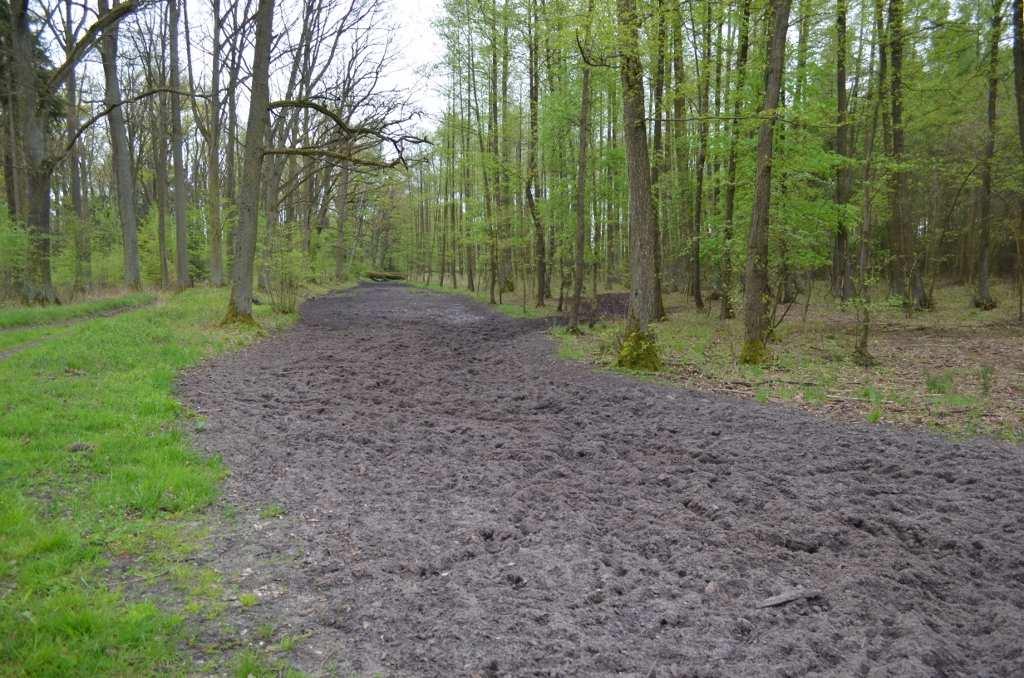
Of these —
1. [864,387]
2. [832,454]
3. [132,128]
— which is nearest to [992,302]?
[864,387]

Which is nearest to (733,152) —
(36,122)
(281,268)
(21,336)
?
(281,268)

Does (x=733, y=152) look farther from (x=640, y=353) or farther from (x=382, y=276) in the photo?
(x=382, y=276)

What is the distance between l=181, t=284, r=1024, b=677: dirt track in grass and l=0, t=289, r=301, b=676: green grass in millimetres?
422

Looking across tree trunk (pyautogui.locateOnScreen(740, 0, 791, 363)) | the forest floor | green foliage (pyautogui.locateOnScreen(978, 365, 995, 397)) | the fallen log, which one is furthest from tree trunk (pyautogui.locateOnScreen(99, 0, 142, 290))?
the fallen log

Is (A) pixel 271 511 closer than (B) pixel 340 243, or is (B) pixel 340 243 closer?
(A) pixel 271 511

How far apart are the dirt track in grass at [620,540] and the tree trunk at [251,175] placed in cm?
662

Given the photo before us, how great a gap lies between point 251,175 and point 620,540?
12.9 metres

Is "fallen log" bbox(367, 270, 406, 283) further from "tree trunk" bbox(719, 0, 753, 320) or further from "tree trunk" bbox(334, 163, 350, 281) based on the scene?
"tree trunk" bbox(719, 0, 753, 320)

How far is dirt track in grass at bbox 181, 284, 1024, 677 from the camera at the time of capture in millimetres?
3076

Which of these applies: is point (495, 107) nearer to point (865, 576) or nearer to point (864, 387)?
point (864, 387)

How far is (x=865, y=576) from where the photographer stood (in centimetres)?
371

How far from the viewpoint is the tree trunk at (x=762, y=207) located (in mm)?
10039

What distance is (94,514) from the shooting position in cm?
444

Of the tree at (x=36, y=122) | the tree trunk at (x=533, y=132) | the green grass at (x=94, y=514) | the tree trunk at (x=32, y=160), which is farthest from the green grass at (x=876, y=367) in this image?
the tree trunk at (x=32, y=160)
